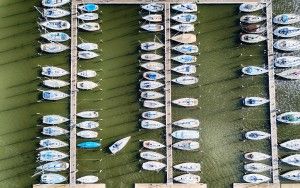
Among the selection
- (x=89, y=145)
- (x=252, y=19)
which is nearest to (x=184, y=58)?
(x=252, y=19)

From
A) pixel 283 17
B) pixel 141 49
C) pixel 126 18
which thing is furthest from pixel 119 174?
→ pixel 283 17

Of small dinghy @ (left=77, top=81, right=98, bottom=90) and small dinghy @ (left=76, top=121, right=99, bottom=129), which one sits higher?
small dinghy @ (left=77, top=81, right=98, bottom=90)

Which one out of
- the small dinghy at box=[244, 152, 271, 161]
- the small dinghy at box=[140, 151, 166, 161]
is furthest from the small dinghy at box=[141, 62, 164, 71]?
the small dinghy at box=[244, 152, 271, 161]

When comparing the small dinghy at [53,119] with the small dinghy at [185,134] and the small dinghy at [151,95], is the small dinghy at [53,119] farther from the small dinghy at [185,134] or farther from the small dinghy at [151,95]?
the small dinghy at [185,134]

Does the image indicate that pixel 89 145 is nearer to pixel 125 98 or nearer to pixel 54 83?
pixel 125 98

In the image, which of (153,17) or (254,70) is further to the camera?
(153,17)

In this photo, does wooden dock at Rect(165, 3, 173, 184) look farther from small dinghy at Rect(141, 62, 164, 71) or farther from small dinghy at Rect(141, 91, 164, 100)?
small dinghy at Rect(141, 91, 164, 100)
